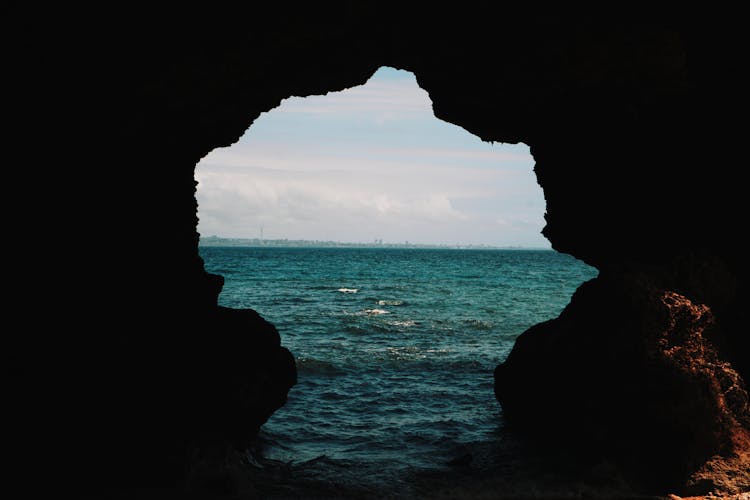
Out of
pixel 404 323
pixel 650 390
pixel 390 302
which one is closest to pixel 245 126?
pixel 650 390

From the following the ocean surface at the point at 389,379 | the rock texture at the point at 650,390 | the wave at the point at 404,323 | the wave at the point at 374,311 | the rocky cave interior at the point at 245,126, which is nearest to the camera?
the rock texture at the point at 650,390

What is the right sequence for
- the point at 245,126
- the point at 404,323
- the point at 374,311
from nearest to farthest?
the point at 245,126
the point at 404,323
the point at 374,311

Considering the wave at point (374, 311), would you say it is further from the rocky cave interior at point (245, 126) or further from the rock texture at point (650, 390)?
the rock texture at point (650, 390)

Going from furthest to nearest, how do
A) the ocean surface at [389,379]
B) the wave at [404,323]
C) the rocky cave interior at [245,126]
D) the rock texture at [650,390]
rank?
the wave at [404,323] < the ocean surface at [389,379] < the rocky cave interior at [245,126] < the rock texture at [650,390]

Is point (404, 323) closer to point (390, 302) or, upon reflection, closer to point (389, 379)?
point (390, 302)

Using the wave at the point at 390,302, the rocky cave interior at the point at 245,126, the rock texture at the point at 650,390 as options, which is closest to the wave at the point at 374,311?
the wave at the point at 390,302

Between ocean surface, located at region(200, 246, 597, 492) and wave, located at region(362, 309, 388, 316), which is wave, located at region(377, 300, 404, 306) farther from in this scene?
wave, located at region(362, 309, 388, 316)

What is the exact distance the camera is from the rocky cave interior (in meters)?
7.82

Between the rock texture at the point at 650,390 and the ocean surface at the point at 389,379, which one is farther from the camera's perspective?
the ocean surface at the point at 389,379

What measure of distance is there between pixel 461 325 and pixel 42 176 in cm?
2152

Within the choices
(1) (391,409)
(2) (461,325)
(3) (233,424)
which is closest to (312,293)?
(2) (461,325)

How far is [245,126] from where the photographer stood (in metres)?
11.4

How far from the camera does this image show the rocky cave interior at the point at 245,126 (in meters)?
7.82

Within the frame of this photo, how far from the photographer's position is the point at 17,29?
7.30 meters
